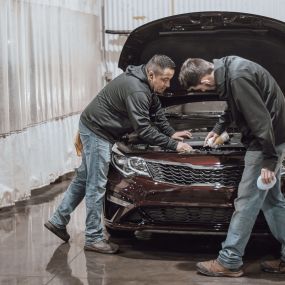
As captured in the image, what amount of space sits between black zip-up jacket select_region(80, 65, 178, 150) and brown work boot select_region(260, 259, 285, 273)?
3.59 ft

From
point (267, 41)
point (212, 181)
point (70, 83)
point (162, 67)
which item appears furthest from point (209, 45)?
point (70, 83)

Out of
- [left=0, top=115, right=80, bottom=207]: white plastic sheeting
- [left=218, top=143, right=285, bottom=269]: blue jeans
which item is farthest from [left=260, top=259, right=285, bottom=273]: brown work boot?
[left=0, top=115, right=80, bottom=207]: white plastic sheeting

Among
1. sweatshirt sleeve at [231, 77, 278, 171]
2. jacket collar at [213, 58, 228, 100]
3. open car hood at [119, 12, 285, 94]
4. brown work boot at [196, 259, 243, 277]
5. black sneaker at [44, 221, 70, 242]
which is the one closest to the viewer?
sweatshirt sleeve at [231, 77, 278, 171]

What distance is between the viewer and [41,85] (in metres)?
7.40

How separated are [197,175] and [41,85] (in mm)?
3442

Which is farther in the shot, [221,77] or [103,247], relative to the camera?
[103,247]

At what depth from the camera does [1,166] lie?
6371mm

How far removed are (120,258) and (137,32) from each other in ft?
6.15

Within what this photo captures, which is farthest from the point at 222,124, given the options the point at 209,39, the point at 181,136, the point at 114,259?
the point at 114,259

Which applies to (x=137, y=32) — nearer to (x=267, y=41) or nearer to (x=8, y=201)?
(x=267, y=41)

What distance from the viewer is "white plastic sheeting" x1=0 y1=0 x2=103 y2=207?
21.2ft

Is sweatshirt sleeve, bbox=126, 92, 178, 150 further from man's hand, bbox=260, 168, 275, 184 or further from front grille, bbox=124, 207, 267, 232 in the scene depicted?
man's hand, bbox=260, 168, 275, 184

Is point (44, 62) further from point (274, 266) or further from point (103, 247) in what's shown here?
point (274, 266)

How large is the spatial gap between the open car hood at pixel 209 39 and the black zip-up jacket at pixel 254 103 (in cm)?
96
